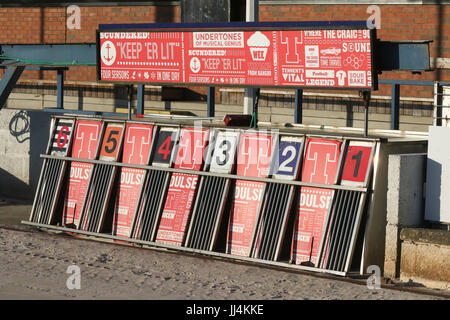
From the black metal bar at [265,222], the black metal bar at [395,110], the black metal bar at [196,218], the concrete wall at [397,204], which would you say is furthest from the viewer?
the black metal bar at [395,110]

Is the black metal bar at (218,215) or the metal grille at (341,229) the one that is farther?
the black metal bar at (218,215)

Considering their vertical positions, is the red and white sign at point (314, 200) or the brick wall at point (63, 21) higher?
the brick wall at point (63, 21)

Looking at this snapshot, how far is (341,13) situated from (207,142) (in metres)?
11.2

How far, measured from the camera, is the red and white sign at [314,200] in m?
14.1

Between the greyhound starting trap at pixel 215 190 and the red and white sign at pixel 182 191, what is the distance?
0.05 ft

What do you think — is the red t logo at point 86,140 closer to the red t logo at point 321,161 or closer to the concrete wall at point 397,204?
the red t logo at point 321,161

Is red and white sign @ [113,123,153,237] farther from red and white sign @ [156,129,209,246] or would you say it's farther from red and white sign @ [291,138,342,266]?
red and white sign @ [291,138,342,266]

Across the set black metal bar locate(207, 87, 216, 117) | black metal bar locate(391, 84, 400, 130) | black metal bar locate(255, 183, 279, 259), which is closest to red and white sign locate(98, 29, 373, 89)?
black metal bar locate(255, 183, 279, 259)

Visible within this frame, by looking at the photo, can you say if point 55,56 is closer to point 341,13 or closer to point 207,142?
point 207,142

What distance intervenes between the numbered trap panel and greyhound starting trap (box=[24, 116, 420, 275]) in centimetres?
2

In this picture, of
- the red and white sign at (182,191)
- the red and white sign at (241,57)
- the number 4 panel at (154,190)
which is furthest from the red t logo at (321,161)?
the number 4 panel at (154,190)

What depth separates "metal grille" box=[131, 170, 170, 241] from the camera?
15.8 meters

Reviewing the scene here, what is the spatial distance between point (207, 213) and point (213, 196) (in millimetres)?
265

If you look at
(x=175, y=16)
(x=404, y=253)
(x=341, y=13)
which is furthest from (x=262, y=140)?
(x=175, y=16)
